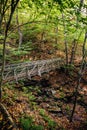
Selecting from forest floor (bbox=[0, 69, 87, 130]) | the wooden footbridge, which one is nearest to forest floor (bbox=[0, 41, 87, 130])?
forest floor (bbox=[0, 69, 87, 130])

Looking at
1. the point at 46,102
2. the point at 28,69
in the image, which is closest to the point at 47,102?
the point at 46,102

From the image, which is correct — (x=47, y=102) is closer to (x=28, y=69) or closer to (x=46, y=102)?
(x=46, y=102)

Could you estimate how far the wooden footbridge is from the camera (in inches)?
528

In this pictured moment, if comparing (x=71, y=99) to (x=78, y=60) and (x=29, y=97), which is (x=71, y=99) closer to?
(x=29, y=97)

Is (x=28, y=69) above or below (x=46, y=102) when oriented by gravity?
above

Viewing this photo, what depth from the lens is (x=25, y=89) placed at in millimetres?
15367

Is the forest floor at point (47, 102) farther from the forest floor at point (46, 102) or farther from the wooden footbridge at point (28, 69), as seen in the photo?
the wooden footbridge at point (28, 69)

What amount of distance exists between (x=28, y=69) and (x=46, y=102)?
2.72 meters

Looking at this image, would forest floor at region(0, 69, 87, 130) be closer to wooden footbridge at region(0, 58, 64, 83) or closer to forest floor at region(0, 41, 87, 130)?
forest floor at region(0, 41, 87, 130)

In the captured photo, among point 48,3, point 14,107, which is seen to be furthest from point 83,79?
point 48,3

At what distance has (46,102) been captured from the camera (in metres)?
15.2

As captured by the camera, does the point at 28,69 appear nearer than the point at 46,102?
No

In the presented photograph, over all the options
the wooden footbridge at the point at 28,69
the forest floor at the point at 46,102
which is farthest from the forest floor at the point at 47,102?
the wooden footbridge at the point at 28,69

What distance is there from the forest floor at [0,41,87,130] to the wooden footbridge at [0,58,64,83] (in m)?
0.51
